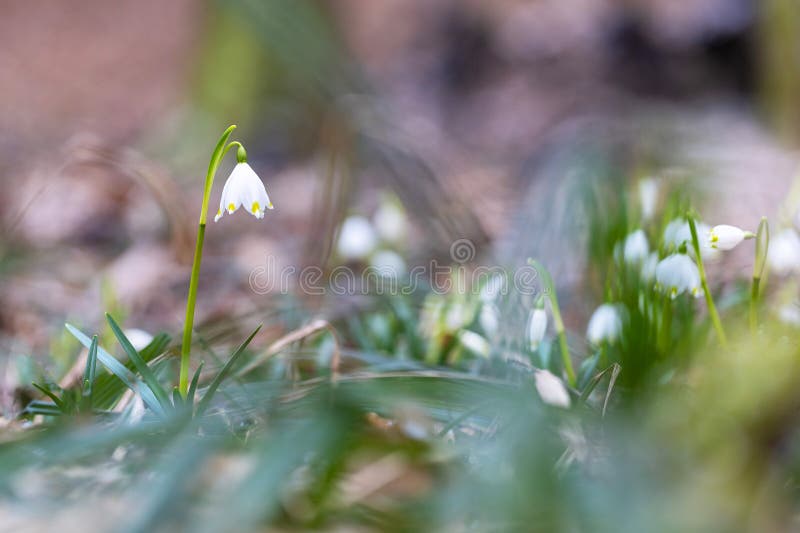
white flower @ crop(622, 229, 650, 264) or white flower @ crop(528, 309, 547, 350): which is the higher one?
white flower @ crop(622, 229, 650, 264)

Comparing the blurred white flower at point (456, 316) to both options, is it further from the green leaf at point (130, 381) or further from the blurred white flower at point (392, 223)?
the green leaf at point (130, 381)

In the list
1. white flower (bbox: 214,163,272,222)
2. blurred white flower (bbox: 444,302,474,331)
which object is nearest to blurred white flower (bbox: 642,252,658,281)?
blurred white flower (bbox: 444,302,474,331)

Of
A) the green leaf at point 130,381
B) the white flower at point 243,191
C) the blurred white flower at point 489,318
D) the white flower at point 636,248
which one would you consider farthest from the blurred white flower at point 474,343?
the green leaf at point 130,381

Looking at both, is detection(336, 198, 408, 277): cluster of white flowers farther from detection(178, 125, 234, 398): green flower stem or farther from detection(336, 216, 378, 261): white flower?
detection(178, 125, 234, 398): green flower stem

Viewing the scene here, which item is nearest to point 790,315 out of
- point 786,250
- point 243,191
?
point 786,250

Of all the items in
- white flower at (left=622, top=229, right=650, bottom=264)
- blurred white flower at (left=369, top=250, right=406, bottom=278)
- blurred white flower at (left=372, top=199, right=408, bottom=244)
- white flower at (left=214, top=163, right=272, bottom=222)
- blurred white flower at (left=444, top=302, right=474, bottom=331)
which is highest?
white flower at (left=214, top=163, right=272, bottom=222)

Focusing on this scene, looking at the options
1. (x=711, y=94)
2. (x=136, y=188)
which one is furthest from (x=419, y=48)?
(x=136, y=188)

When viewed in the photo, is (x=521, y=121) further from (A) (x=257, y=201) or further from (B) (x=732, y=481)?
(B) (x=732, y=481)
